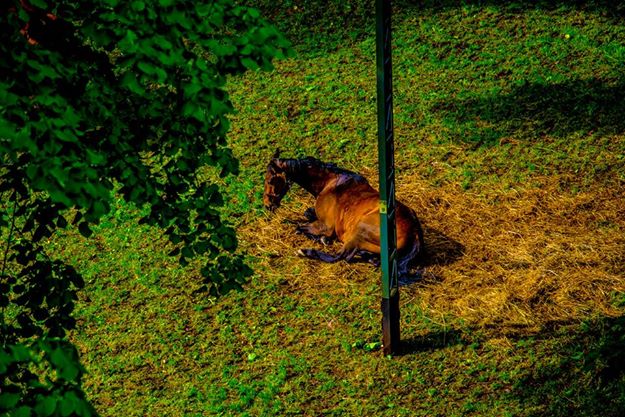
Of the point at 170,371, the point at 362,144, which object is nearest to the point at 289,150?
the point at 362,144

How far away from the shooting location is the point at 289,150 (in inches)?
502

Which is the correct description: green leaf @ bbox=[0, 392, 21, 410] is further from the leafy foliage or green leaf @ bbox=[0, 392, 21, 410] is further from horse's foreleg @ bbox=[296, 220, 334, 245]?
horse's foreleg @ bbox=[296, 220, 334, 245]

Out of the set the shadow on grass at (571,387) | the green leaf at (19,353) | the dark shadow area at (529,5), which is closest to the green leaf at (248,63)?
the green leaf at (19,353)

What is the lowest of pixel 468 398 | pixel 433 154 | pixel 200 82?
pixel 468 398

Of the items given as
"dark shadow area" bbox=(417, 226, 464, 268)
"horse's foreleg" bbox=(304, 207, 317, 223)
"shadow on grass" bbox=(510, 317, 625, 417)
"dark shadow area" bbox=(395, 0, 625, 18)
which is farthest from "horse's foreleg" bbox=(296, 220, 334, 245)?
"dark shadow area" bbox=(395, 0, 625, 18)

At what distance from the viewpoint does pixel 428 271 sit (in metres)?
10.1

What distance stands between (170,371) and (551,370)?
10.8 ft

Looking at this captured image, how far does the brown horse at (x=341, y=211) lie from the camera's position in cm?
1007

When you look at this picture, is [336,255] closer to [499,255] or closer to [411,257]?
[411,257]

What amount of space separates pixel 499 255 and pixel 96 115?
224 inches

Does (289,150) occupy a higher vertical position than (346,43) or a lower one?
lower

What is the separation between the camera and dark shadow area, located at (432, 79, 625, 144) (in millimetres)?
12664

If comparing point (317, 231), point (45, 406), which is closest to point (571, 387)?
point (317, 231)

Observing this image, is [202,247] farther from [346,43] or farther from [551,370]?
[346,43]
